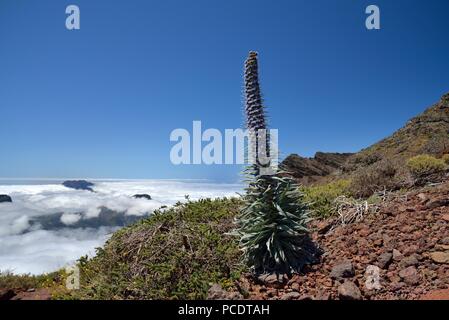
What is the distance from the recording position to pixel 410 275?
4773mm

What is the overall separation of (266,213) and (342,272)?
1.46 m

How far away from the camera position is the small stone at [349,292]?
4.57 meters

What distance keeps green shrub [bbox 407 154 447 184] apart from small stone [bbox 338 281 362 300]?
5141 mm

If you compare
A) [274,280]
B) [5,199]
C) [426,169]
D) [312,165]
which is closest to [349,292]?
[274,280]

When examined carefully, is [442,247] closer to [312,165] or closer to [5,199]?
[312,165]

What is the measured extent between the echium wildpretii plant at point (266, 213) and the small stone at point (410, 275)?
1.47 metres

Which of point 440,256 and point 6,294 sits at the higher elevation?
point 440,256

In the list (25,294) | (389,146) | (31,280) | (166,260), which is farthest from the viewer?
(389,146)

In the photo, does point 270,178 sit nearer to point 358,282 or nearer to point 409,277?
point 358,282

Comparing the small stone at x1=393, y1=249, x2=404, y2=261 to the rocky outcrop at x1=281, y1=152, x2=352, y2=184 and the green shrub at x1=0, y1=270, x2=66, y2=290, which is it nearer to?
the green shrub at x1=0, y1=270, x2=66, y2=290
